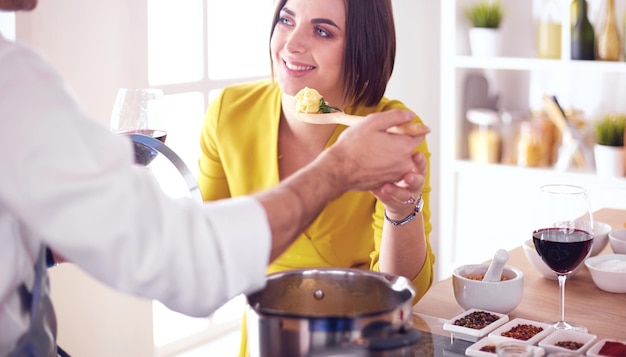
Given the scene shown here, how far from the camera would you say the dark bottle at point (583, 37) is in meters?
3.59

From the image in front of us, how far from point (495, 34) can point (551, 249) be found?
2509 mm

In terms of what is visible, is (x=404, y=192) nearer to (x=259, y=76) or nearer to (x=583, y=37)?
(x=259, y=76)

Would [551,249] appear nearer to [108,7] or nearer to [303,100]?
[303,100]

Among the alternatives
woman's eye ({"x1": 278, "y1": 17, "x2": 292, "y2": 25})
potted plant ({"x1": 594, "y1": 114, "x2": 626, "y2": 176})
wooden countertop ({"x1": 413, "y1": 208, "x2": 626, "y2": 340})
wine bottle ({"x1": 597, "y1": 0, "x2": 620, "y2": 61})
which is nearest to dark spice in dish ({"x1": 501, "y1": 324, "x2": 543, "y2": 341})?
wooden countertop ({"x1": 413, "y1": 208, "x2": 626, "y2": 340})

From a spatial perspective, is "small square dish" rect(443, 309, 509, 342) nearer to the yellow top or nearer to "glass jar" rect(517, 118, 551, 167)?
the yellow top

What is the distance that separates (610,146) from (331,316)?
2830 millimetres

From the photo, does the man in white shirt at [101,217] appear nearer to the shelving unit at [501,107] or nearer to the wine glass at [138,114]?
the wine glass at [138,114]

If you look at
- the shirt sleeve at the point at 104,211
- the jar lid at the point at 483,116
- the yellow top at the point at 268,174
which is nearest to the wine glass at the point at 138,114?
the yellow top at the point at 268,174

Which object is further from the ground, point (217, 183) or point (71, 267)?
point (217, 183)

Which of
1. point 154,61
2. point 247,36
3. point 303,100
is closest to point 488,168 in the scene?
point 247,36

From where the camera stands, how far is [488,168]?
3.92 m

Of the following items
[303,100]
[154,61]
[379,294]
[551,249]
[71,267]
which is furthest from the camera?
[154,61]

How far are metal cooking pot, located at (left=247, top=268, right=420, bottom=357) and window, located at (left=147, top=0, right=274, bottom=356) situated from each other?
72.6 inches

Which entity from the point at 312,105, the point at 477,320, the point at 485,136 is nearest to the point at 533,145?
the point at 485,136
